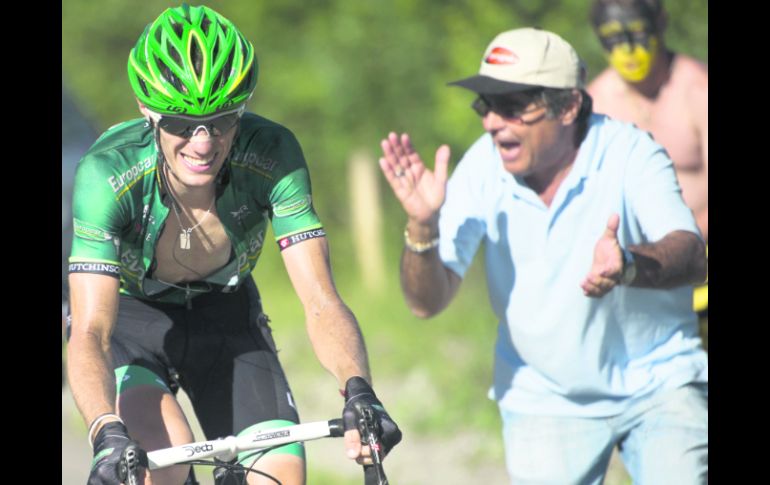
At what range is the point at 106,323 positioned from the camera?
4438 millimetres

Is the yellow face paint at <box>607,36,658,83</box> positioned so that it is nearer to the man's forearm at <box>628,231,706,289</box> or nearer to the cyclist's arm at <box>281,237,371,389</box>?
the man's forearm at <box>628,231,706,289</box>

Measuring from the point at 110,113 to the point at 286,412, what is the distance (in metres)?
16.6

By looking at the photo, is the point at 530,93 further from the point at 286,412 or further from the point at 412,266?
the point at 286,412

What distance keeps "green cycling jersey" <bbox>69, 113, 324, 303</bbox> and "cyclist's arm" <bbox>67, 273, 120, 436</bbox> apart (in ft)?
0.20

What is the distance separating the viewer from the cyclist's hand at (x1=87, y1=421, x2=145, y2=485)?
386cm

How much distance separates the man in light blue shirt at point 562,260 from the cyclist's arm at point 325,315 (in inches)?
39.2

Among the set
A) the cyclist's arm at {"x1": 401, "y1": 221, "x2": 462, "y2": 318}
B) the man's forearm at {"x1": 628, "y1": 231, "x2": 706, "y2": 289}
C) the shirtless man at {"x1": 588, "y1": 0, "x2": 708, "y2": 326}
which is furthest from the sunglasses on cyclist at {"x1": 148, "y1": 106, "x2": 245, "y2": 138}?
the shirtless man at {"x1": 588, "y1": 0, "x2": 708, "y2": 326}

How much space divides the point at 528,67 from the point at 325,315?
1735 millimetres

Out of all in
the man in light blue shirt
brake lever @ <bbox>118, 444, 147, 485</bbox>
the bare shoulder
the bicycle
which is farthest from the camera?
the bare shoulder

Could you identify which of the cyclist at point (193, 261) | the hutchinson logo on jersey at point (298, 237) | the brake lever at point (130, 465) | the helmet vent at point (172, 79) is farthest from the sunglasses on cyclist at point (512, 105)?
the brake lever at point (130, 465)

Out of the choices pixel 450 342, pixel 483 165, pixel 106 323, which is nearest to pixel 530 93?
pixel 483 165

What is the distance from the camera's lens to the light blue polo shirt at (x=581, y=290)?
18.4 feet

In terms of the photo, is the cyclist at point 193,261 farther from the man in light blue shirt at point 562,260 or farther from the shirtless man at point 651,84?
the shirtless man at point 651,84

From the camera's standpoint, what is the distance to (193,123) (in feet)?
14.5
